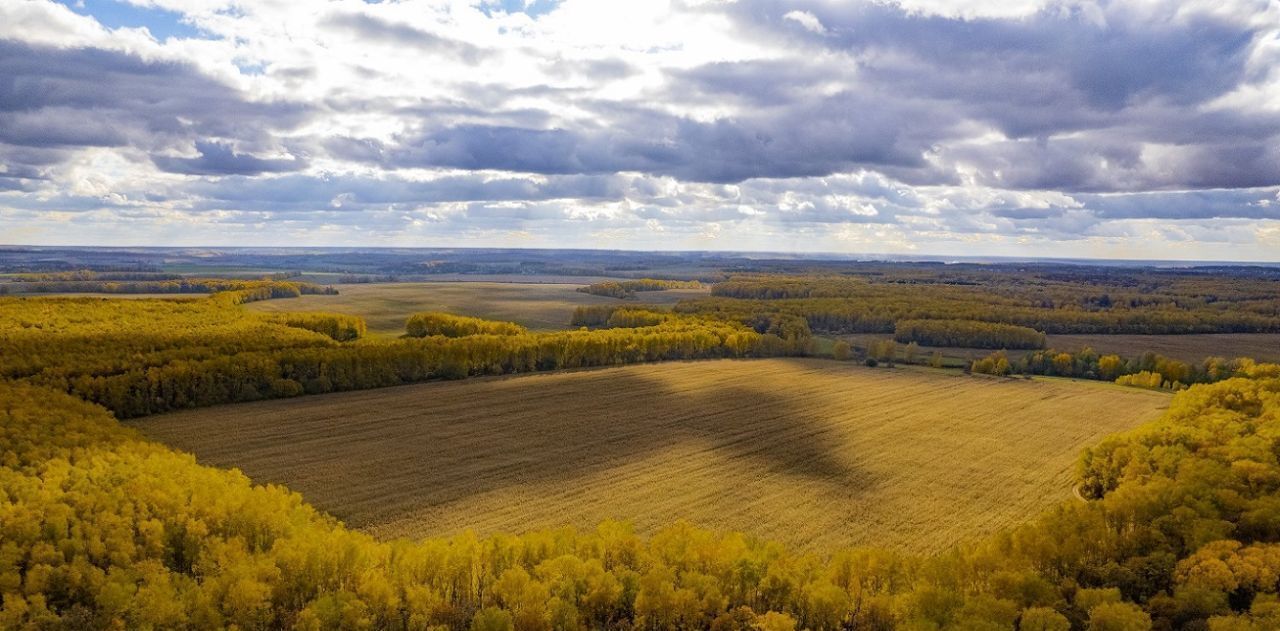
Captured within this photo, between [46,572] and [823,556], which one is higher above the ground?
[46,572]

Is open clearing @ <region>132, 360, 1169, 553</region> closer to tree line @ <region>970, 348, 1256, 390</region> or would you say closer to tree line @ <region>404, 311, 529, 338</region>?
tree line @ <region>970, 348, 1256, 390</region>

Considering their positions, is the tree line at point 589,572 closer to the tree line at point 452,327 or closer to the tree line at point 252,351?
the tree line at point 252,351

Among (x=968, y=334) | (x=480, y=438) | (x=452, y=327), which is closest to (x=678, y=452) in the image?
(x=480, y=438)

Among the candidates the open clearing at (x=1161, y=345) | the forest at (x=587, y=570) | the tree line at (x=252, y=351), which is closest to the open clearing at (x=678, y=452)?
the tree line at (x=252, y=351)

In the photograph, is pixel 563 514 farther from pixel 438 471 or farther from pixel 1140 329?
pixel 1140 329

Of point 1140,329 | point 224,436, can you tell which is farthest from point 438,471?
point 1140,329

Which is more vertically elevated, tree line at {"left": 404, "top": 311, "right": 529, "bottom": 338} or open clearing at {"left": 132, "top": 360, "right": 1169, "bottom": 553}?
tree line at {"left": 404, "top": 311, "right": 529, "bottom": 338}

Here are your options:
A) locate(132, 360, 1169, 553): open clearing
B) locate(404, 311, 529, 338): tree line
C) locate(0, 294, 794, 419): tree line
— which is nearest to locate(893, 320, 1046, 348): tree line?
locate(0, 294, 794, 419): tree line
